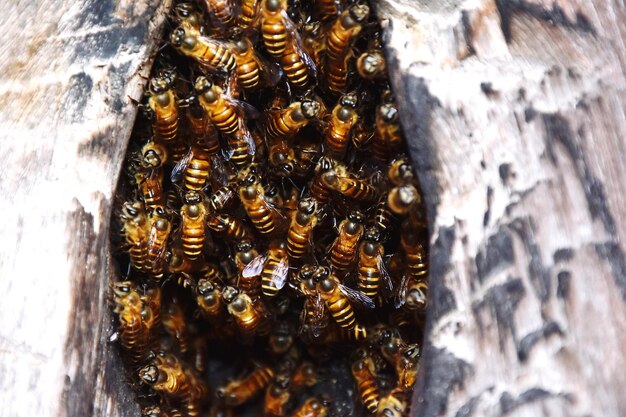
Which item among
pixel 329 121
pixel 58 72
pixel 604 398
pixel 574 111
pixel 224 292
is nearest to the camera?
pixel 604 398

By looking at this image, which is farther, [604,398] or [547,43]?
[547,43]

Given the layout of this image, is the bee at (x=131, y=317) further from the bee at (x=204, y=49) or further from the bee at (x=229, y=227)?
the bee at (x=204, y=49)

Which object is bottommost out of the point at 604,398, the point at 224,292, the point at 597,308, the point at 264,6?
the point at 224,292

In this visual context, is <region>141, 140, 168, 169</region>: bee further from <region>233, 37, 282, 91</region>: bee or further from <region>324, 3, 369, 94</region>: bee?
<region>324, 3, 369, 94</region>: bee

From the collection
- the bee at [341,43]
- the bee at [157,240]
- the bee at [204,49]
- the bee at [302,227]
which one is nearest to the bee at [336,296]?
the bee at [302,227]

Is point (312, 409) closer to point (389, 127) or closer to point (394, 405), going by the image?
point (394, 405)

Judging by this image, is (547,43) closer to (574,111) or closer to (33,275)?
(574,111)

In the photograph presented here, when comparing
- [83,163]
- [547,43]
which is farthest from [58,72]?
[547,43]

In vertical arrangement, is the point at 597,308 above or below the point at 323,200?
above
